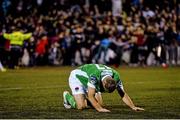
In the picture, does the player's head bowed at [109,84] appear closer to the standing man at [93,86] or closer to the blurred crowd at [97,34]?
the standing man at [93,86]

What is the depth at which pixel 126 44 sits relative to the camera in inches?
1225

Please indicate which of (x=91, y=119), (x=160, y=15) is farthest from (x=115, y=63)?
(x=91, y=119)

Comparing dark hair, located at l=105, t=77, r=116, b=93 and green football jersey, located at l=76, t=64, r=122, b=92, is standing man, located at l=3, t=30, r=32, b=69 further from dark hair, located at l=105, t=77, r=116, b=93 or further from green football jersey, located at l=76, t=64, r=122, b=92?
dark hair, located at l=105, t=77, r=116, b=93

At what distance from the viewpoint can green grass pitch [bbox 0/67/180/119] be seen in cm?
1081

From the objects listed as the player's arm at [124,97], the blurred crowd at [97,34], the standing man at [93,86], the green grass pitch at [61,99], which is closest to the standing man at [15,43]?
the blurred crowd at [97,34]

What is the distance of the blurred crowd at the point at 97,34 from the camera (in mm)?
30406

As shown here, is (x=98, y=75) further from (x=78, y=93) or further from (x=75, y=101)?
(x=75, y=101)

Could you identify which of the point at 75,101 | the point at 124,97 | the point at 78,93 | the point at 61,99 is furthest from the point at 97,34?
the point at 124,97

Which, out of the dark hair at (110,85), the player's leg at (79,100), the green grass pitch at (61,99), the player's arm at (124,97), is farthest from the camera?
the player's leg at (79,100)

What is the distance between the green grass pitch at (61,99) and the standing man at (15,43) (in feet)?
20.5

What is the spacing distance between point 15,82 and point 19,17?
12.1 meters

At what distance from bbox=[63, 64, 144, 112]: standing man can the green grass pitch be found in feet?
0.61

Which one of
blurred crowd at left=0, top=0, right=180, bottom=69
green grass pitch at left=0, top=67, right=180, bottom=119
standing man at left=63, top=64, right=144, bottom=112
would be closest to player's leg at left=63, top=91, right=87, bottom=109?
standing man at left=63, top=64, right=144, bottom=112

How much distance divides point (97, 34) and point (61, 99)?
16.9 m
